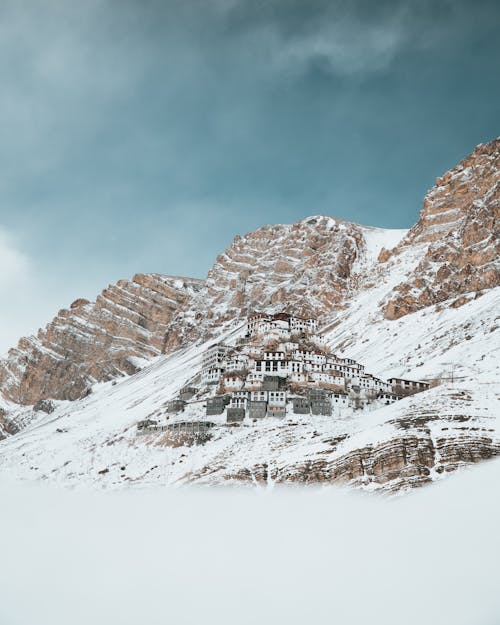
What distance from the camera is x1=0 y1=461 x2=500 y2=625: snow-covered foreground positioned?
39.5 m

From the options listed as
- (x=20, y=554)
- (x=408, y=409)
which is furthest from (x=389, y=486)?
(x=20, y=554)

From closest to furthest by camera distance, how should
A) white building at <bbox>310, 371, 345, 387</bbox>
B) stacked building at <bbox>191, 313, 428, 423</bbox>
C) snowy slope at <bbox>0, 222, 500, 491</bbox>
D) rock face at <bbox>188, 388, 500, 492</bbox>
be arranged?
rock face at <bbox>188, 388, 500, 492</bbox>, snowy slope at <bbox>0, 222, 500, 491</bbox>, stacked building at <bbox>191, 313, 428, 423</bbox>, white building at <bbox>310, 371, 345, 387</bbox>

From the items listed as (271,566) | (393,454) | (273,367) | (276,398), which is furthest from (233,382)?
(271,566)

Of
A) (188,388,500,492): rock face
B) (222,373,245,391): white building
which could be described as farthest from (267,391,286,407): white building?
(188,388,500,492): rock face

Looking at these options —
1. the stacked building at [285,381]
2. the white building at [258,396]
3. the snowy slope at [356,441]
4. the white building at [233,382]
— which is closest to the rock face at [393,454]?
the snowy slope at [356,441]

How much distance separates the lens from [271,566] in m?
43.8

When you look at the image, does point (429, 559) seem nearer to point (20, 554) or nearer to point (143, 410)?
point (20, 554)

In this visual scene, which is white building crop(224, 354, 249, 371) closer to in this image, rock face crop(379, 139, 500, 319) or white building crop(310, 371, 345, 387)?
white building crop(310, 371, 345, 387)

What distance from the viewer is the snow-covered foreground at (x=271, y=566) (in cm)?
3947

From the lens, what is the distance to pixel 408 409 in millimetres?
76812

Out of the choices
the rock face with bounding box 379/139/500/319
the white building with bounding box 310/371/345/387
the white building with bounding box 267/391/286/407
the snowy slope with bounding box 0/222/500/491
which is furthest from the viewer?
the rock face with bounding box 379/139/500/319

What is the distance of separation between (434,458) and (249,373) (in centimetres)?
4671

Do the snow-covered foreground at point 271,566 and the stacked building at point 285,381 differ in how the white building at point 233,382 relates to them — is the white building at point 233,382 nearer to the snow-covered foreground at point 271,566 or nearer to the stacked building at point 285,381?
the stacked building at point 285,381

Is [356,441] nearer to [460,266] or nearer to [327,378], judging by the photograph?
[327,378]
